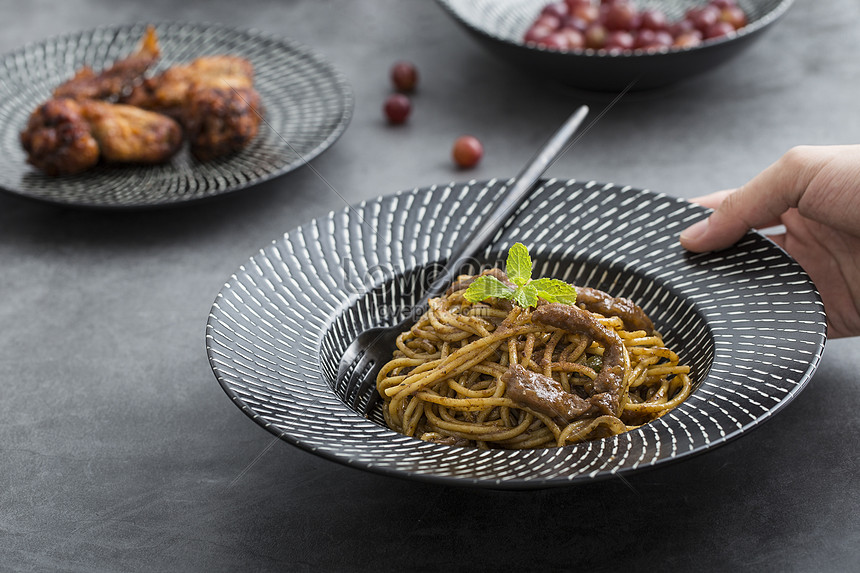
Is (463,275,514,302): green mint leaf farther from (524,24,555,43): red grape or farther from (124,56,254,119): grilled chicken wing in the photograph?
(524,24,555,43): red grape

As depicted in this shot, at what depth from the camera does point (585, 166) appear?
189 inches

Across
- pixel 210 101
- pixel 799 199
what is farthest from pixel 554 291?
pixel 210 101

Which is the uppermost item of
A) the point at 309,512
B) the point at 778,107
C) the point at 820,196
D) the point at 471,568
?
the point at 820,196

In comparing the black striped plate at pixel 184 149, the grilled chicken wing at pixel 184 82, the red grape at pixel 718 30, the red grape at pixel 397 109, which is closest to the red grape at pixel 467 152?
the red grape at pixel 397 109

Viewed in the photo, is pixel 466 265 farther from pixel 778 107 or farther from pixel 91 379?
pixel 778 107

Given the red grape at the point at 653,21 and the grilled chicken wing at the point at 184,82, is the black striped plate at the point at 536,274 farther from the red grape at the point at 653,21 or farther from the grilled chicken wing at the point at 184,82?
the red grape at the point at 653,21

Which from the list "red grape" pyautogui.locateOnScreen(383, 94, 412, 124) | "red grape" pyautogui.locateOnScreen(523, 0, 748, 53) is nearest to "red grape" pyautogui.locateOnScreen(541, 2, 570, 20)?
"red grape" pyautogui.locateOnScreen(523, 0, 748, 53)

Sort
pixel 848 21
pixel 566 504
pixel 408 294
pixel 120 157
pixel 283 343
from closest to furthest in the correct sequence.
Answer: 1. pixel 566 504
2. pixel 283 343
3. pixel 408 294
4. pixel 120 157
5. pixel 848 21

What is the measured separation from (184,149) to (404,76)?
5.15ft

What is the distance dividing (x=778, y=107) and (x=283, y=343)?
381cm

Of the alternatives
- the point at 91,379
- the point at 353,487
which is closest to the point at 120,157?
the point at 91,379

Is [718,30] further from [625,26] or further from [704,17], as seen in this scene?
[625,26]

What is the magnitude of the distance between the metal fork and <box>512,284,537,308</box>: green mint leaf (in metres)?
0.49

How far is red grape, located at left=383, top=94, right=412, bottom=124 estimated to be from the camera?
5227 mm
